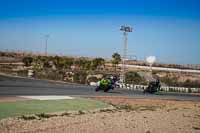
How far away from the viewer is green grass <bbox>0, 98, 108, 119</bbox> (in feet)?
49.2

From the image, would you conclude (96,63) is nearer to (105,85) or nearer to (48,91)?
(105,85)

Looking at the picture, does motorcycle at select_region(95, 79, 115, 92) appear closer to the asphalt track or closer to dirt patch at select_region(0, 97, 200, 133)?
the asphalt track

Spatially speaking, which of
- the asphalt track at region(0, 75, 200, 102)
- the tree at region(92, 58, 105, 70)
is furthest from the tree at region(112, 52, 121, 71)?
the asphalt track at region(0, 75, 200, 102)

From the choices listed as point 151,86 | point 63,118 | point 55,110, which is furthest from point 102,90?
point 63,118

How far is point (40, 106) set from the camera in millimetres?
17234

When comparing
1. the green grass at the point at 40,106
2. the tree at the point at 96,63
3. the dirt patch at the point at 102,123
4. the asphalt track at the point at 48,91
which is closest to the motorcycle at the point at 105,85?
the asphalt track at the point at 48,91

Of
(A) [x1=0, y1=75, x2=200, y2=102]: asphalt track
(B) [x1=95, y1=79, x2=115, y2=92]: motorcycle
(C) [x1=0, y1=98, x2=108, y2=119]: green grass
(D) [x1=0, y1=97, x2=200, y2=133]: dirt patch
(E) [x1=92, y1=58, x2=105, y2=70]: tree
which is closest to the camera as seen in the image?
(D) [x1=0, y1=97, x2=200, y2=133]: dirt patch

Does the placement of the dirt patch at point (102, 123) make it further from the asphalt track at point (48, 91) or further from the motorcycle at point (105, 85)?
the motorcycle at point (105, 85)

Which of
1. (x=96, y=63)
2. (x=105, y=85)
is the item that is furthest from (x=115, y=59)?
(x=105, y=85)

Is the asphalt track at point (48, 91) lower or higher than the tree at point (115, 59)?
lower

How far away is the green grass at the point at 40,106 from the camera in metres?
15.0

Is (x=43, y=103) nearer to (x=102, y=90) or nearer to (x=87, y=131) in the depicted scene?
(x=87, y=131)

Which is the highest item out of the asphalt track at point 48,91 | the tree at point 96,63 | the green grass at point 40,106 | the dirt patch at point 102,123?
the tree at point 96,63

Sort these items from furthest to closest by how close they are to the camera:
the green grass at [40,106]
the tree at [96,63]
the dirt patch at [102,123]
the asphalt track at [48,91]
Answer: the tree at [96,63], the asphalt track at [48,91], the green grass at [40,106], the dirt patch at [102,123]
